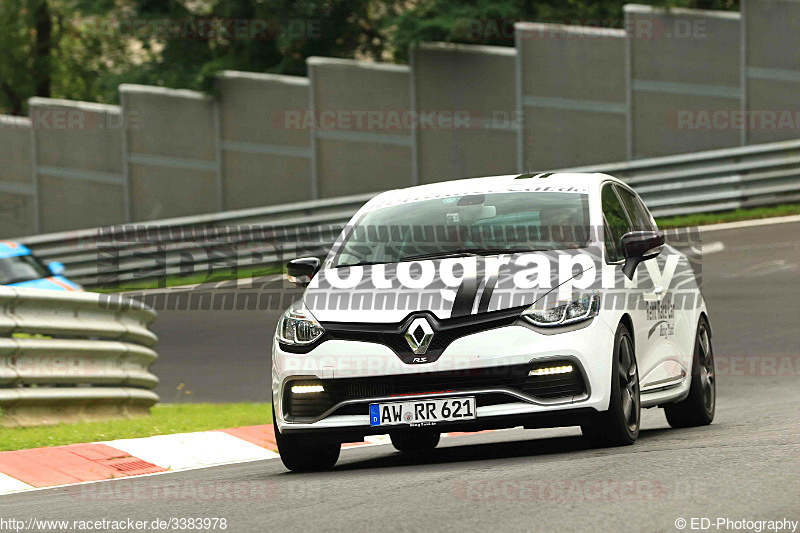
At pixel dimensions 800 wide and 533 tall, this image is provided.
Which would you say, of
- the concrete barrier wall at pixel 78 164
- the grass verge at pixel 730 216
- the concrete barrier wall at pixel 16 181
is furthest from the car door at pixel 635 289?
the concrete barrier wall at pixel 16 181

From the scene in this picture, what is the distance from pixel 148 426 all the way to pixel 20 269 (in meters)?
10.0

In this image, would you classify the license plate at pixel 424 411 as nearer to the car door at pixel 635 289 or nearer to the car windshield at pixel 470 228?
the car windshield at pixel 470 228

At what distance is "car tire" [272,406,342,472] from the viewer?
321 inches

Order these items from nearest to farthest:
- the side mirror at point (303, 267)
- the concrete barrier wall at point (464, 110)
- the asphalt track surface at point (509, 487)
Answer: the asphalt track surface at point (509, 487)
the side mirror at point (303, 267)
the concrete barrier wall at point (464, 110)

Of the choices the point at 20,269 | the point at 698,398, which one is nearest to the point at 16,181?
the point at 20,269

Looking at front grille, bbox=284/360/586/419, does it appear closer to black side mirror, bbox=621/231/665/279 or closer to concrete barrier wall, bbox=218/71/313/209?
black side mirror, bbox=621/231/665/279

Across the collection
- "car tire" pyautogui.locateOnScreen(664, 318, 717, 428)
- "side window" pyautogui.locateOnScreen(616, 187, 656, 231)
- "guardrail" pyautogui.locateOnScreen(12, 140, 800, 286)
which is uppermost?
"side window" pyautogui.locateOnScreen(616, 187, 656, 231)

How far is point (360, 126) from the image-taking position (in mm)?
28266

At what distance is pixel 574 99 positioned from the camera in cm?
2600

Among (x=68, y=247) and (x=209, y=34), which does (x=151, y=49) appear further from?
(x=68, y=247)

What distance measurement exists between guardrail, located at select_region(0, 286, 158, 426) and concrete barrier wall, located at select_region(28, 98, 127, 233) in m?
18.9

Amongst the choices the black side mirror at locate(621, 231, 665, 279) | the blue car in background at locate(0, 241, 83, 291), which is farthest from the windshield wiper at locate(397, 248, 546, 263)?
the blue car in background at locate(0, 241, 83, 291)

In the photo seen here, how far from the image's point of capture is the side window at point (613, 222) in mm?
8719

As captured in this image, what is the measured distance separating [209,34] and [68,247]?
7.06 metres
